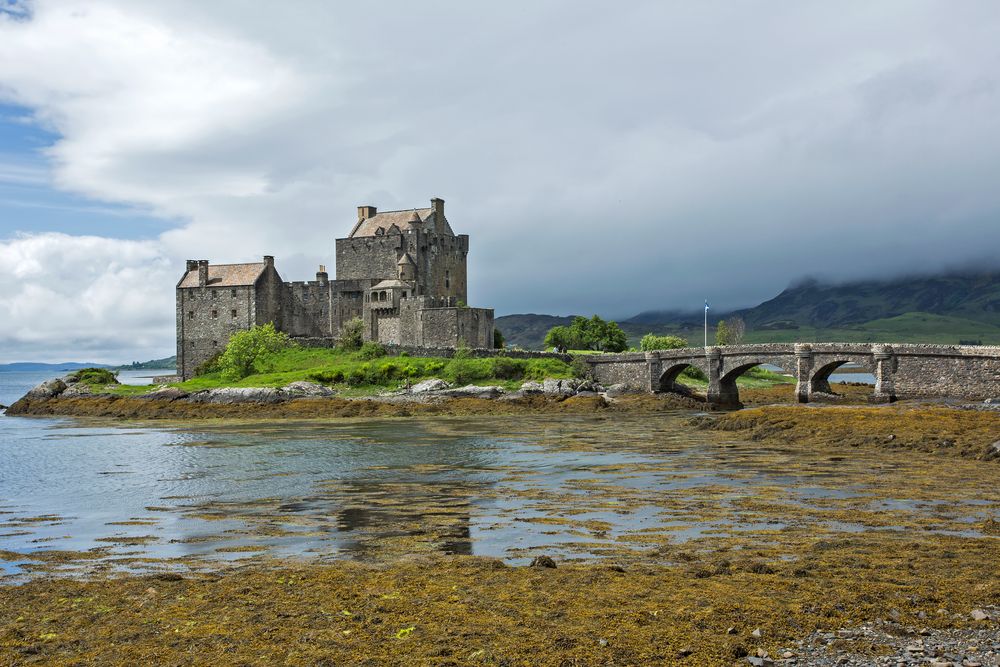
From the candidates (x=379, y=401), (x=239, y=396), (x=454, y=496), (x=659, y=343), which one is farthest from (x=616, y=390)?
(x=454, y=496)

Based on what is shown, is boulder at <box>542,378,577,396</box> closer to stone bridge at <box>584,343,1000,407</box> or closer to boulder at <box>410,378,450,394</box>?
stone bridge at <box>584,343,1000,407</box>

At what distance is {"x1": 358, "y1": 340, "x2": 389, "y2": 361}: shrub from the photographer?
3189 inches

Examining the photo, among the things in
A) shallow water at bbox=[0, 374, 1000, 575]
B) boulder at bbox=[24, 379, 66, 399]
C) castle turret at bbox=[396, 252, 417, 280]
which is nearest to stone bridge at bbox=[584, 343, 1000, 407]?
castle turret at bbox=[396, 252, 417, 280]

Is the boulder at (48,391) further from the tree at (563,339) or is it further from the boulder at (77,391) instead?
the tree at (563,339)

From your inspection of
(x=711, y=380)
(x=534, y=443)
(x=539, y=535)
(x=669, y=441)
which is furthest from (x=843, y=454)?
(x=711, y=380)

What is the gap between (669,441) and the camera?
4078 centimetres

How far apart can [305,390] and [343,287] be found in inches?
1059

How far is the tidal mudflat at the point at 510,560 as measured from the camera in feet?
35.7

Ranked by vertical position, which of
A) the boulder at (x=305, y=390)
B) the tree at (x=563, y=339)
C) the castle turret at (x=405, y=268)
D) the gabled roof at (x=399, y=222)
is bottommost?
the boulder at (x=305, y=390)

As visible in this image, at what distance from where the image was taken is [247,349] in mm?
86062

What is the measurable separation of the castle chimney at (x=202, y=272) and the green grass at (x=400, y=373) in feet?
68.9

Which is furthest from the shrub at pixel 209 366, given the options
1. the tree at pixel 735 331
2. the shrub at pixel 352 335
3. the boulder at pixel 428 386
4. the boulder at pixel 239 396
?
the tree at pixel 735 331

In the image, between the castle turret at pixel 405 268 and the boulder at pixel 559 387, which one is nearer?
the boulder at pixel 559 387

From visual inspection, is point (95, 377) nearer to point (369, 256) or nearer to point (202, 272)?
point (202, 272)
